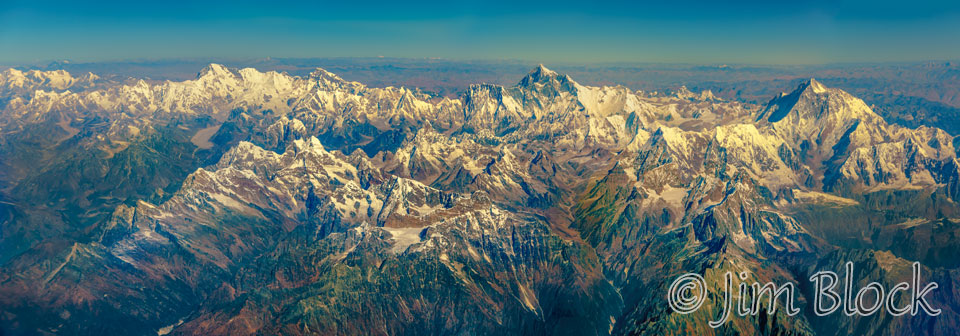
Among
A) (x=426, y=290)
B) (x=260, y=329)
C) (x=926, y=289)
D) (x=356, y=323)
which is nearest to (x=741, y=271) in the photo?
(x=926, y=289)

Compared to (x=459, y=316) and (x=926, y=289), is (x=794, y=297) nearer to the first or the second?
(x=926, y=289)

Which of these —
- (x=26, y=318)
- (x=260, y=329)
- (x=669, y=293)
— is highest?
(x=669, y=293)

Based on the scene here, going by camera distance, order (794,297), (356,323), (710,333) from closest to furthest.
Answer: (710,333) < (356,323) < (794,297)

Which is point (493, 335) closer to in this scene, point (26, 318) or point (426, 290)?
point (426, 290)

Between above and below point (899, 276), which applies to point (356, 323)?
below

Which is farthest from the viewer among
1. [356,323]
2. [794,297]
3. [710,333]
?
[794,297]

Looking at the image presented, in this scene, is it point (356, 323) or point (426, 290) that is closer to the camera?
point (356, 323)

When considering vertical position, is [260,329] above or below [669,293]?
below

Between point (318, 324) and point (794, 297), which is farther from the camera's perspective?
point (794, 297)

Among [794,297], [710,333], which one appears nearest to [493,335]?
[710,333]
